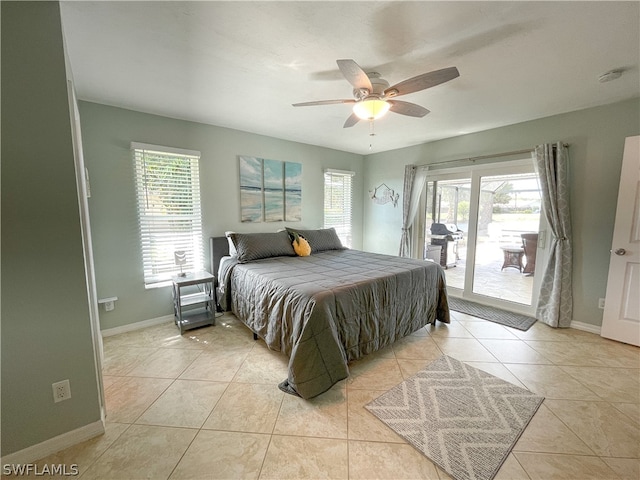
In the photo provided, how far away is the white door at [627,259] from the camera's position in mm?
2430

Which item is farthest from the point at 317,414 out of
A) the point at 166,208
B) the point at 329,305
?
the point at 166,208

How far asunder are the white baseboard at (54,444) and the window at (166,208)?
1.70 metres

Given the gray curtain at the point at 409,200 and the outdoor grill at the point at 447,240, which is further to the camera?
the gray curtain at the point at 409,200

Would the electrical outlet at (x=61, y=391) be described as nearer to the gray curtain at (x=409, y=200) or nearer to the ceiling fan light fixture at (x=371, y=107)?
the ceiling fan light fixture at (x=371, y=107)

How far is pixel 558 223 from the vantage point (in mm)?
2877

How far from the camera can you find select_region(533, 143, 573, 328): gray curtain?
282cm

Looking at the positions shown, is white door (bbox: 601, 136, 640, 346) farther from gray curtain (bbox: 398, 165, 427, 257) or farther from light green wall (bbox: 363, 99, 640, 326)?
gray curtain (bbox: 398, 165, 427, 257)

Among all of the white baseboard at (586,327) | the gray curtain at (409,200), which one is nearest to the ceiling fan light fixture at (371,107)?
the gray curtain at (409,200)

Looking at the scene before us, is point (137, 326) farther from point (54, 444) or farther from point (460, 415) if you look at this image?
point (460, 415)

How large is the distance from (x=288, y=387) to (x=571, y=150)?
3788mm

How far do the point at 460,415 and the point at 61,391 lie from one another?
2361mm

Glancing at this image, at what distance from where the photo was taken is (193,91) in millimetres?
2336

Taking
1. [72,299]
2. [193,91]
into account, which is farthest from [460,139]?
[72,299]

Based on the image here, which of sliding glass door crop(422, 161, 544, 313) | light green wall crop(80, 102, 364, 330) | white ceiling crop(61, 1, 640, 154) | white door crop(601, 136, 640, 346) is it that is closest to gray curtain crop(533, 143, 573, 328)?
sliding glass door crop(422, 161, 544, 313)
